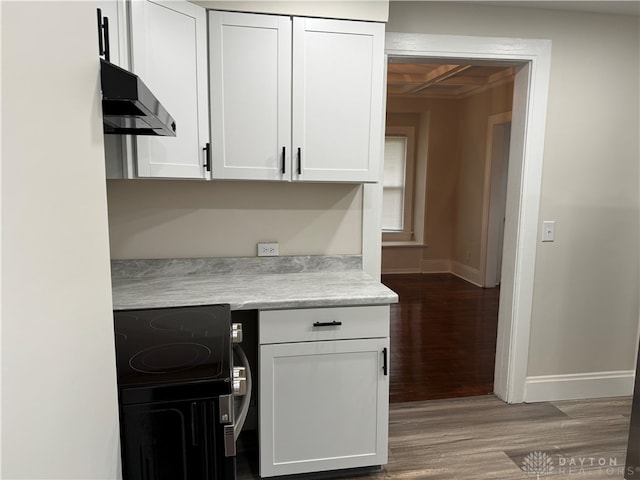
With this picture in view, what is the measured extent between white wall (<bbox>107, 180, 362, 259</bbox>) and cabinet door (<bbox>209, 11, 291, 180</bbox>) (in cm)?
30

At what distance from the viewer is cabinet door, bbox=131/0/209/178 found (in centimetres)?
185

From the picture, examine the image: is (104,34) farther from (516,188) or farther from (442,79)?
(442,79)

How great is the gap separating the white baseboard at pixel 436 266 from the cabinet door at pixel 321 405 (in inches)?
182

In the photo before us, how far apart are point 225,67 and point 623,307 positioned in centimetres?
278

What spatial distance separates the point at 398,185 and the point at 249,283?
15.1 ft

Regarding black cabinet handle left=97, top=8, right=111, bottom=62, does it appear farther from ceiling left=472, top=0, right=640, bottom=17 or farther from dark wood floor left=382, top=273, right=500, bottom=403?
dark wood floor left=382, top=273, right=500, bottom=403

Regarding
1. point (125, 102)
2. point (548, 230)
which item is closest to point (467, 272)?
point (548, 230)

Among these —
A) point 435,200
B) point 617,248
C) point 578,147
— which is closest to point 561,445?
point 617,248

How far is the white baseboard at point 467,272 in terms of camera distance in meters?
5.89

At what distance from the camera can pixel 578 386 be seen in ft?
9.66

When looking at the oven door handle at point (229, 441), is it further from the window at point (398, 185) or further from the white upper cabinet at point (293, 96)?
the window at point (398, 185)

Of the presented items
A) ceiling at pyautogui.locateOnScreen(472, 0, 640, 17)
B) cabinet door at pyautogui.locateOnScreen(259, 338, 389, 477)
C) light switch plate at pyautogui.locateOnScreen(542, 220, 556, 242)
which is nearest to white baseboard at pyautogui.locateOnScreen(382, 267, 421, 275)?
light switch plate at pyautogui.locateOnScreen(542, 220, 556, 242)

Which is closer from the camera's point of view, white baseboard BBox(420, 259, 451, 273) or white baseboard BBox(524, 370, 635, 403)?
white baseboard BBox(524, 370, 635, 403)

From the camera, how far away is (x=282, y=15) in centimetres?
210
